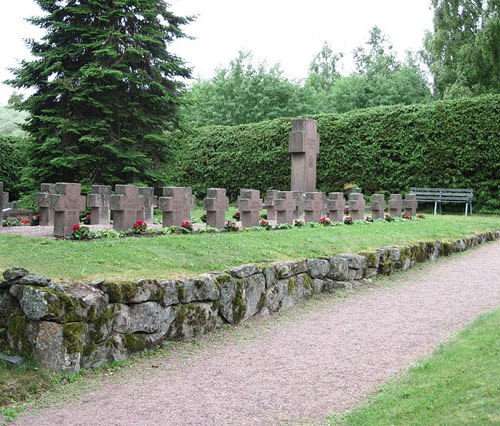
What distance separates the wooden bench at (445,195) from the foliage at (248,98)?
17.3m

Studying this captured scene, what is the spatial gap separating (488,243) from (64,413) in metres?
12.1

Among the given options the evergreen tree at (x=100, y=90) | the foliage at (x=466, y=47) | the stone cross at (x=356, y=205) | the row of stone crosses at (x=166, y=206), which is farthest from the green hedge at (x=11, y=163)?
the foliage at (x=466, y=47)

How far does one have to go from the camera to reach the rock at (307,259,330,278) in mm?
8172

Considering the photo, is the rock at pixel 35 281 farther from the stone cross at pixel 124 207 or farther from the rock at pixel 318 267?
the stone cross at pixel 124 207

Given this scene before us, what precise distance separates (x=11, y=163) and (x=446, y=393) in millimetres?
20713

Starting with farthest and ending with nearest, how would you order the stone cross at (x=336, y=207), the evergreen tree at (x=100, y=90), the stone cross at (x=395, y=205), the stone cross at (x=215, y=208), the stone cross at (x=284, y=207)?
the stone cross at (x=395, y=205) < the evergreen tree at (x=100, y=90) < the stone cross at (x=336, y=207) < the stone cross at (x=284, y=207) < the stone cross at (x=215, y=208)

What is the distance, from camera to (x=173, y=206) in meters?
9.84

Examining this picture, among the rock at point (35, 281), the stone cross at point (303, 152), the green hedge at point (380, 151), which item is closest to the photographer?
the rock at point (35, 281)

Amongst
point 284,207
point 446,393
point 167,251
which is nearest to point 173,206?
point 167,251

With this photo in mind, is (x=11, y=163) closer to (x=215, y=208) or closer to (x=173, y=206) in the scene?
(x=215, y=208)

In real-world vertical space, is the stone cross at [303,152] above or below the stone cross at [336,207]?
above

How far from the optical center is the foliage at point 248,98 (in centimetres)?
3559

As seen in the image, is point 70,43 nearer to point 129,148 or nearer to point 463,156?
point 129,148

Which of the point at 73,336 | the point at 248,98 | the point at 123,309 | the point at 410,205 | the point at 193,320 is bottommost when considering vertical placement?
the point at 193,320
